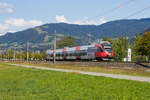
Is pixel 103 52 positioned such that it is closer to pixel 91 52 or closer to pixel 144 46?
pixel 91 52

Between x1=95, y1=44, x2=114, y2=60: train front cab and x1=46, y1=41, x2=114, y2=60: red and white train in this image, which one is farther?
x1=46, y1=41, x2=114, y2=60: red and white train

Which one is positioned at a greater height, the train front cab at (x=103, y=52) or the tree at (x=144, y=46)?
the tree at (x=144, y=46)

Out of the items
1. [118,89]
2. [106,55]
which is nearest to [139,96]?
[118,89]

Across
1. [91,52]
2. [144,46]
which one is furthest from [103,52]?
[144,46]

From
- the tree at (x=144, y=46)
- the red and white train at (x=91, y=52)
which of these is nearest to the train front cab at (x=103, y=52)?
the red and white train at (x=91, y=52)

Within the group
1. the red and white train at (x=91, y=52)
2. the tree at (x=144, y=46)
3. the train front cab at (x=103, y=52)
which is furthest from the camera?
the tree at (x=144, y=46)

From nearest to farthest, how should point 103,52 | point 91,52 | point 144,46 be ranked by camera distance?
point 103,52, point 91,52, point 144,46

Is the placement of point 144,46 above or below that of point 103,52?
above

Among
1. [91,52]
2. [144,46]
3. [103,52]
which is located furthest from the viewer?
[144,46]

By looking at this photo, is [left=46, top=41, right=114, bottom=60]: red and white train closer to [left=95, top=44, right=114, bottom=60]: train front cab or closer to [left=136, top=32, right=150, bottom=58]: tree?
[left=95, top=44, right=114, bottom=60]: train front cab

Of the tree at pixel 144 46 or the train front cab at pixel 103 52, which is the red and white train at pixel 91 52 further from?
the tree at pixel 144 46

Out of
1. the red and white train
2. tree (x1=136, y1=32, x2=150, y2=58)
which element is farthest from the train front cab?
tree (x1=136, y1=32, x2=150, y2=58)

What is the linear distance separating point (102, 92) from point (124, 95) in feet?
6.08

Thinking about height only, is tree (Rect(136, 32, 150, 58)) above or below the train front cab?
above
